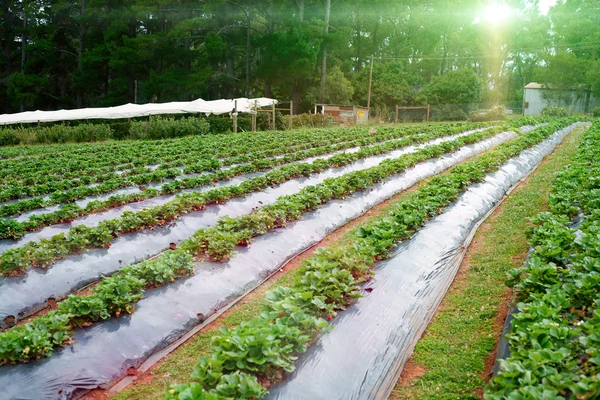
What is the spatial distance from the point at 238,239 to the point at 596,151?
1234 cm

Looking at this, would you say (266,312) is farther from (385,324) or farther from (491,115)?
(491,115)

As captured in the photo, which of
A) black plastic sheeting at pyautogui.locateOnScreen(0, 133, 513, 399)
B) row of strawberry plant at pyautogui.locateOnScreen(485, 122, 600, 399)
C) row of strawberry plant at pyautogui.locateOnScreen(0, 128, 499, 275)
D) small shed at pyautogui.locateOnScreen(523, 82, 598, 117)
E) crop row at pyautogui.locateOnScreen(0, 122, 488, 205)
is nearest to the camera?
row of strawberry plant at pyautogui.locateOnScreen(485, 122, 600, 399)

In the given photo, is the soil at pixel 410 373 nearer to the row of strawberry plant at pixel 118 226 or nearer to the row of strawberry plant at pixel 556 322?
the row of strawberry plant at pixel 556 322

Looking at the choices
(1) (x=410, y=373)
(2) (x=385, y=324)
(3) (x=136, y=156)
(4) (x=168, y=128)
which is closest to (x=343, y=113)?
(4) (x=168, y=128)

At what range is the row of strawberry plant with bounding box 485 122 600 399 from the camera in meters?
3.42

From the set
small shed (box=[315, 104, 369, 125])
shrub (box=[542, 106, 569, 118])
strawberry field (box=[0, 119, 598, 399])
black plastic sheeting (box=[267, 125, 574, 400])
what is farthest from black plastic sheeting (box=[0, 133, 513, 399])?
shrub (box=[542, 106, 569, 118])

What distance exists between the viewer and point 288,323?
175 inches

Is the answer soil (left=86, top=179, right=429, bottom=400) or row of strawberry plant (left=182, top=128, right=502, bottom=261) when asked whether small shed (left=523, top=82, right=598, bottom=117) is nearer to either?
row of strawberry plant (left=182, top=128, right=502, bottom=261)

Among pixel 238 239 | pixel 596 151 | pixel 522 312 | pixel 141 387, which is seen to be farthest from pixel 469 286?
pixel 596 151

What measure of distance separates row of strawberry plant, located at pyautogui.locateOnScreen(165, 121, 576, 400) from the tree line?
114 feet

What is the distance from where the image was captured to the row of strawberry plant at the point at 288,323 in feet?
11.9

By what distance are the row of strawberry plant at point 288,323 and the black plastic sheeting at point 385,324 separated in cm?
15

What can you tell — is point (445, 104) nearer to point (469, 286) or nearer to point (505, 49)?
point (505, 49)

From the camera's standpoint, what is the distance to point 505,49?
5909 centimetres
